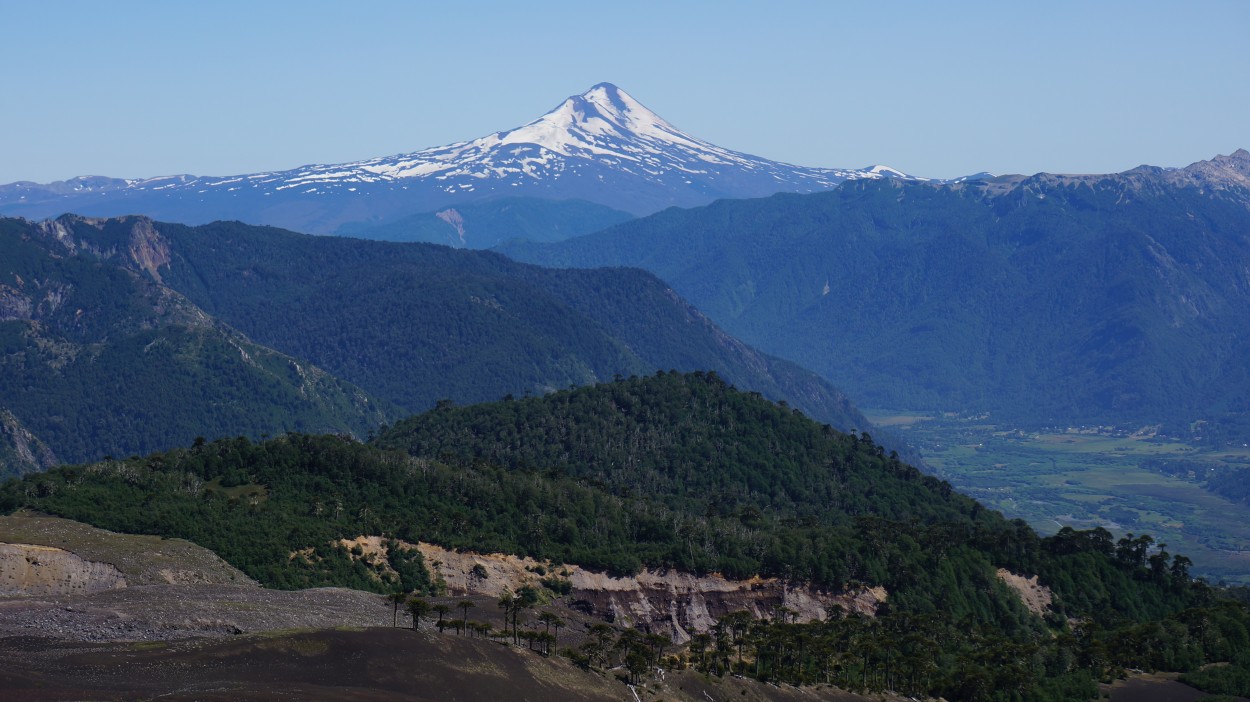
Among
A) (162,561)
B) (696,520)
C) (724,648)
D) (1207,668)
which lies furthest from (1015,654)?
(162,561)

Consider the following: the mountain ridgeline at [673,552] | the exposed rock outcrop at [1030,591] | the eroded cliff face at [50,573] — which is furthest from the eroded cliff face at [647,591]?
the eroded cliff face at [50,573]

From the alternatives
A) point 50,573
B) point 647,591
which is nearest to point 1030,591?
point 647,591

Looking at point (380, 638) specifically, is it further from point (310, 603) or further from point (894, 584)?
point (894, 584)

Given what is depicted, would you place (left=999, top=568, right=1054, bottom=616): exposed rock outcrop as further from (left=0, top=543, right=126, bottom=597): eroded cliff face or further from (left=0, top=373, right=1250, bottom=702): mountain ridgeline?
(left=0, top=543, right=126, bottom=597): eroded cliff face

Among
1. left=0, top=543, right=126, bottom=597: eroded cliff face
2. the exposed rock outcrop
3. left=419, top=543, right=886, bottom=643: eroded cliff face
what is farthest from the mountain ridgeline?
left=0, top=543, right=126, bottom=597: eroded cliff face

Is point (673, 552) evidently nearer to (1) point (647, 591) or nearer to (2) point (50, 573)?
(1) point (647, 591)

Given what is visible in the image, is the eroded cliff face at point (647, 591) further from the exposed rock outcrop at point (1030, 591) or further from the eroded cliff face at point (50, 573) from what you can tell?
the eroded cliff face at point (50, 573)
